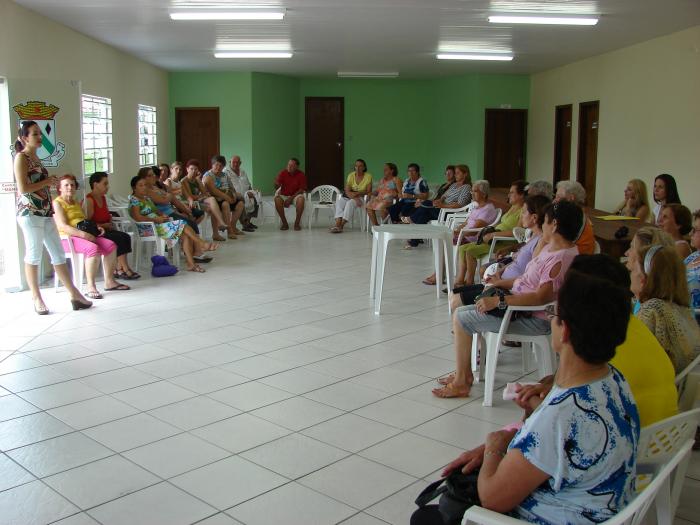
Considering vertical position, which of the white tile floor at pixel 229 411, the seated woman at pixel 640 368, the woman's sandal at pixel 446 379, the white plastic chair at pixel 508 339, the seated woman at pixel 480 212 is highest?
the seated woman at pixel 480 212

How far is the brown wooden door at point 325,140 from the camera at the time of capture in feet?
52.4

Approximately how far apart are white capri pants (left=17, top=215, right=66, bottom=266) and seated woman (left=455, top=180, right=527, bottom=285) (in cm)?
344

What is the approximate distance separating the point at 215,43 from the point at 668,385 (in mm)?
9397

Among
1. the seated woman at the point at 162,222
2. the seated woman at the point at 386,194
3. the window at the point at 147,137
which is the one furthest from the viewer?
the window at the point at 147,137

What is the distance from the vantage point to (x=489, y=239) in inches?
237

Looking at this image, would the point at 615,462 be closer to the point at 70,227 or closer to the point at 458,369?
the point at 458,369

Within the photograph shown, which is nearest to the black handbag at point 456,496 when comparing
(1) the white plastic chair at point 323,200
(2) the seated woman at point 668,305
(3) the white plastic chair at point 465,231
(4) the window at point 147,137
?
(2) the seated woman at point 668,305

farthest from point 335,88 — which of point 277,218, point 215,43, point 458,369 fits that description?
point 458,369

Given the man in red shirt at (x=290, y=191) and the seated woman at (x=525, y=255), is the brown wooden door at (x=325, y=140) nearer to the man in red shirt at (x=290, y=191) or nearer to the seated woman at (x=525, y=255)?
the man in red shirt at (x=290, y=191)

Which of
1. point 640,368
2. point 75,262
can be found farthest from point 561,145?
point 640,368

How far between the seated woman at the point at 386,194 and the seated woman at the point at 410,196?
0.73 ft

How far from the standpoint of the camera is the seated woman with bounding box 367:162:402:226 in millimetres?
10586

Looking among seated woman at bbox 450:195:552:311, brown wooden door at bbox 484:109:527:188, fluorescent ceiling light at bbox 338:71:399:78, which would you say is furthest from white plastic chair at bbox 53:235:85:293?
brown wooden door at bbox 484:109:527:188

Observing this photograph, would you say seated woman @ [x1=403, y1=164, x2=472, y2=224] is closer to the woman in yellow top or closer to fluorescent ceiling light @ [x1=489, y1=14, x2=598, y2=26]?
the woman in yellow top
